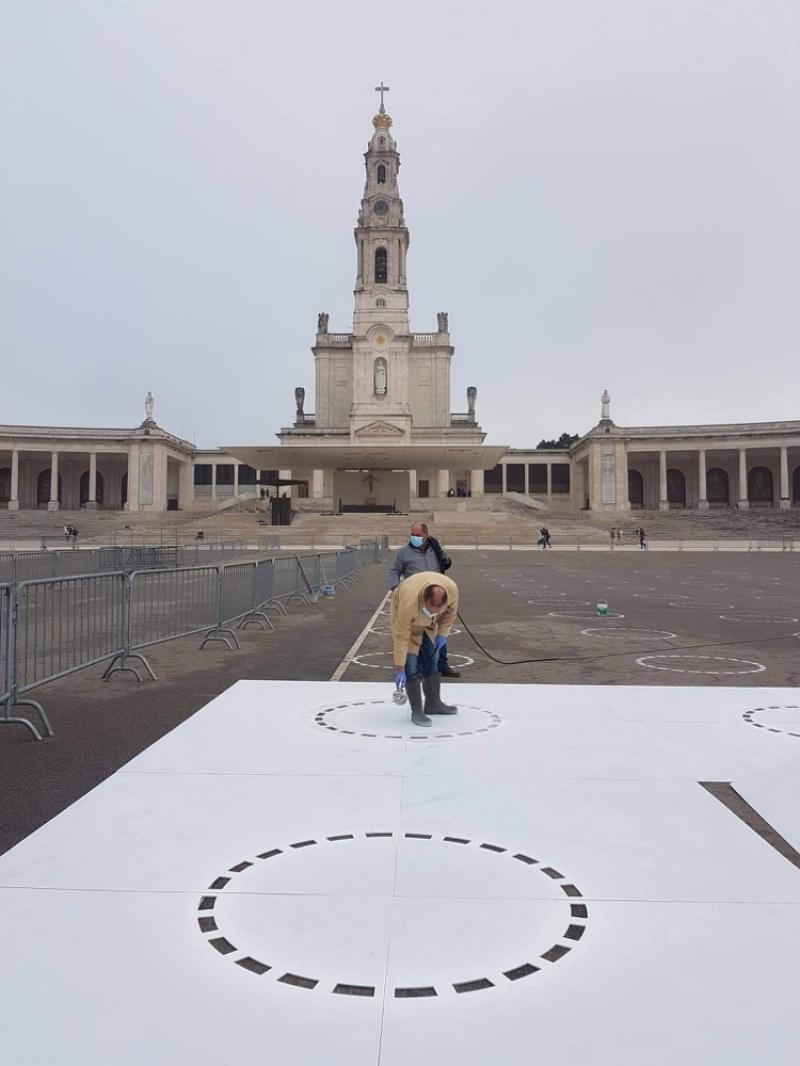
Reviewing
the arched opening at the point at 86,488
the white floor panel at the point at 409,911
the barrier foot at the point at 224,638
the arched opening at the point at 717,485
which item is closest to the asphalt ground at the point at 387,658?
the barrier foot at the point at 224,638

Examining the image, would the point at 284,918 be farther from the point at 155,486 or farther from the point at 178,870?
the point at 155,486

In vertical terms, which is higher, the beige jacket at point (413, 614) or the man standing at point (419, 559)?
the man standing at point (419, 559)

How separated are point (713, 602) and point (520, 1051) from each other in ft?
52.5

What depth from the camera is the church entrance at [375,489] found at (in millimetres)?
72562

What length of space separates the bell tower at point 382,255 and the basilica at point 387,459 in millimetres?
122

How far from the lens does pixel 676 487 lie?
83.9 metres

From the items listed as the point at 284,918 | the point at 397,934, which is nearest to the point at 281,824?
the point at 284,918

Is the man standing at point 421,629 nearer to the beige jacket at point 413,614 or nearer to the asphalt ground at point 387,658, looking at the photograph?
the beige jacket at point 413,614

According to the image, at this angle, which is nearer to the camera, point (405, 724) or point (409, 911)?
point (409, 911)

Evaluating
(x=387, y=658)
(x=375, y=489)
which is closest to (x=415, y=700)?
(x=387, y=658)

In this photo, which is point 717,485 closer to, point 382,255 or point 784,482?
point 784,482

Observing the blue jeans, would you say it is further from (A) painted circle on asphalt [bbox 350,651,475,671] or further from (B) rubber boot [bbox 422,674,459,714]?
(A) painted circle on asphalt [bbox 350,651,475,671]

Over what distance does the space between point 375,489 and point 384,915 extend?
2808 inches

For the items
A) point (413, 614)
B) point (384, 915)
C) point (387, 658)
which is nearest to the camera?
point (384, 915)
